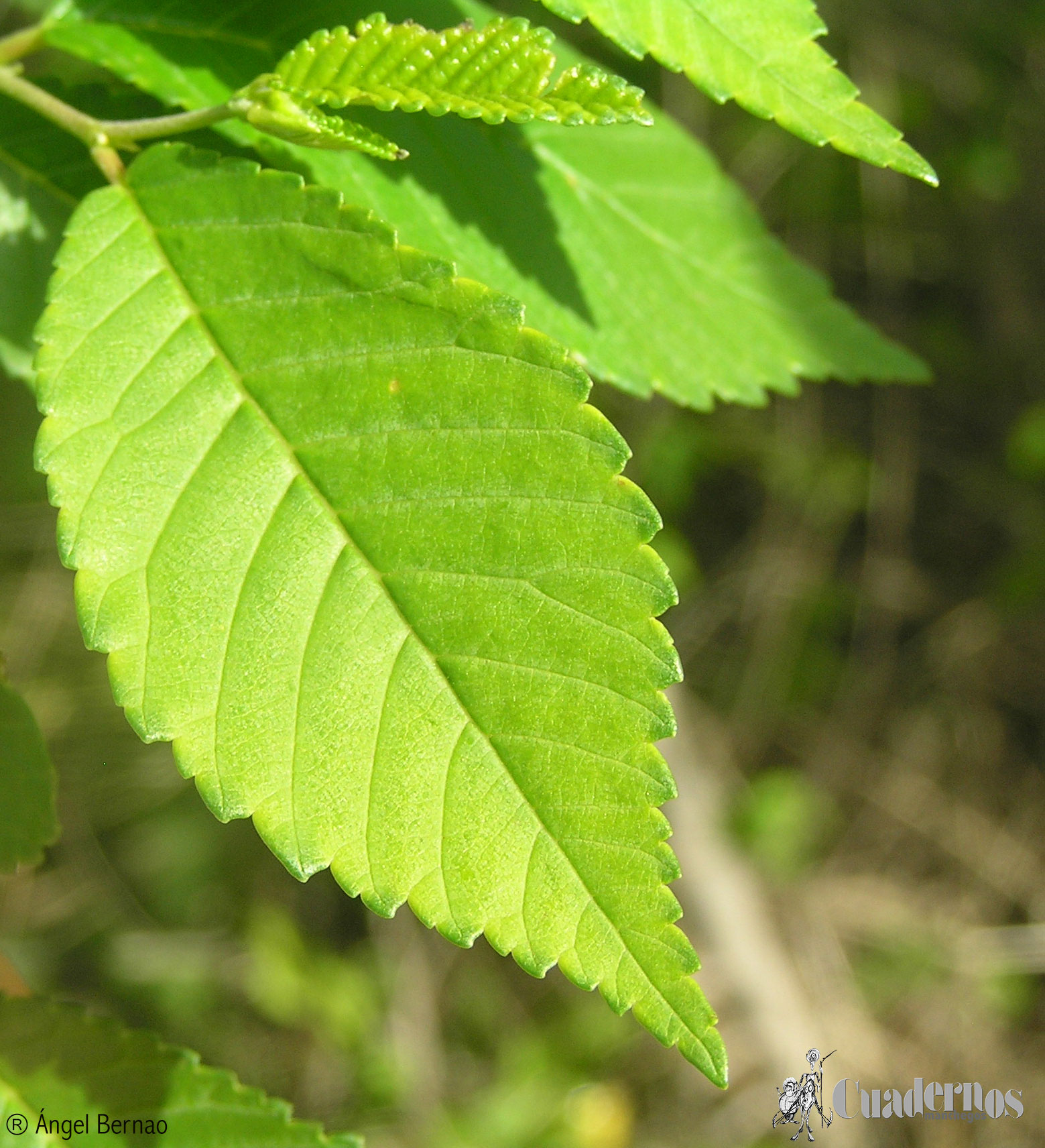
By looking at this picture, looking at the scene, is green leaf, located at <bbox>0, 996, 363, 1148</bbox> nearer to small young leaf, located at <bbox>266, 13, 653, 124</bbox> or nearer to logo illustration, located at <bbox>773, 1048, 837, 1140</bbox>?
small young leaf, located at <bbox>266, 13, 653, 124</bbox>

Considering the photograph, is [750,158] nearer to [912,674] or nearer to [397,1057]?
[912,674]

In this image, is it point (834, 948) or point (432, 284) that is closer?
point (432, 284)

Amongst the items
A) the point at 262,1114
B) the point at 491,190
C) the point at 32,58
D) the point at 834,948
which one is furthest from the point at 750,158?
the point at 262,1114

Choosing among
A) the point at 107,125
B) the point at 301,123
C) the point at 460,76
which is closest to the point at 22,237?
the point at 107,125

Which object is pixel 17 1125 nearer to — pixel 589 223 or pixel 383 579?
pixel 383 579

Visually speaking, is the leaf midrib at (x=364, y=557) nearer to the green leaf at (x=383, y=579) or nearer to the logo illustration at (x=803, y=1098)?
the green leaf at (x=383, y=579)

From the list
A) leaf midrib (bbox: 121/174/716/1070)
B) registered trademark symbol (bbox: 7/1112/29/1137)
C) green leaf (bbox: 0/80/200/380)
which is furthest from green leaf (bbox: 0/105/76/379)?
registered trademark symbol (bbox: 7/1112/29/1137)
